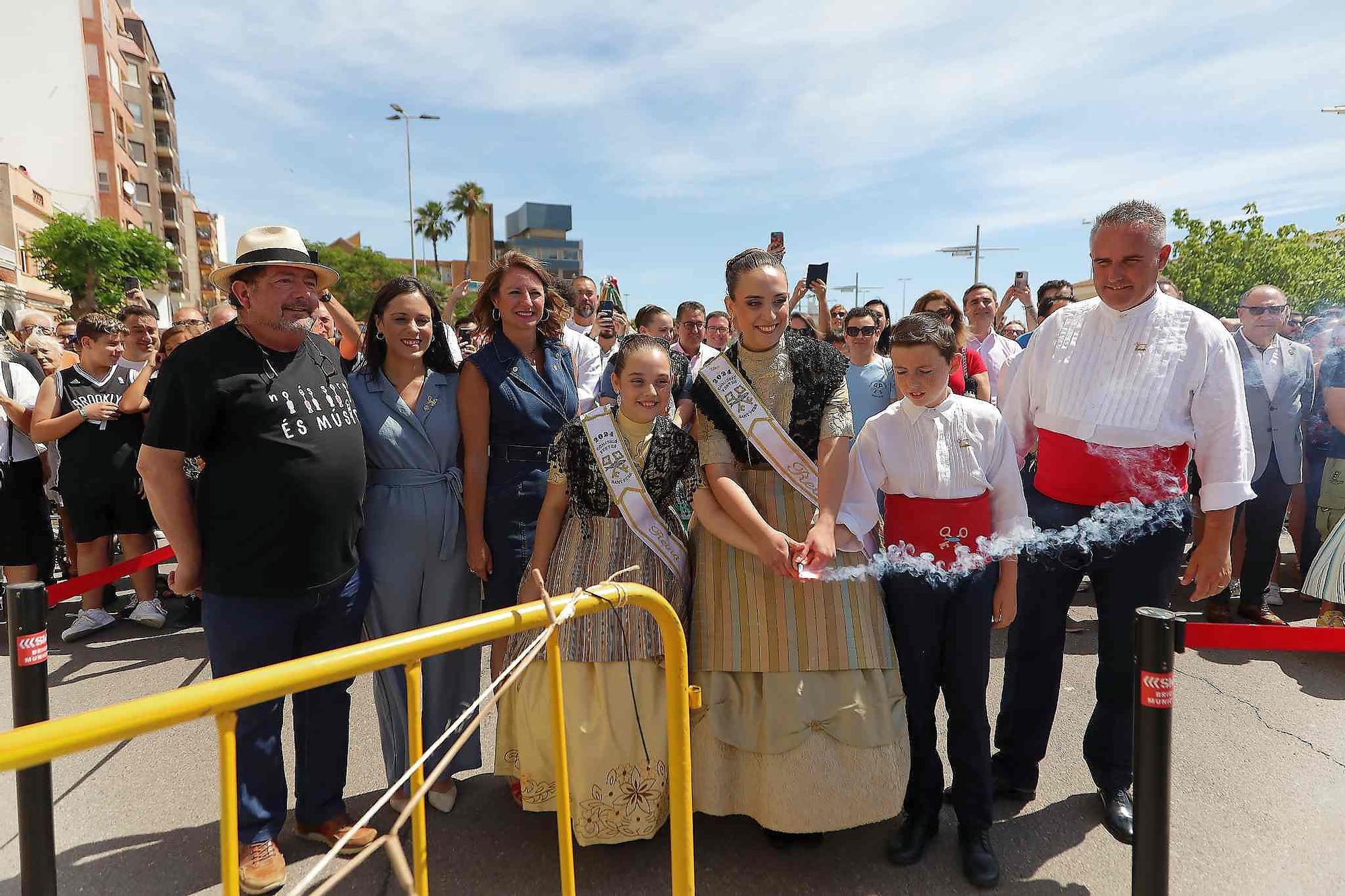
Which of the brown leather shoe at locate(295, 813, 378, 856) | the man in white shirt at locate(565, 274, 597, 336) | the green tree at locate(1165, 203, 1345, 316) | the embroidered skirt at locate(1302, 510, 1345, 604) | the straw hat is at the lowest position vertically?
the brown leather shoe at locate(295, 813, 378, 856)

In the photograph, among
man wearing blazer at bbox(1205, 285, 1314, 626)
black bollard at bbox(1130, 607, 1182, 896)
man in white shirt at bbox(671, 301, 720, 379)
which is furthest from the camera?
man in white shirt at bbox(671, 301, 720, 379)

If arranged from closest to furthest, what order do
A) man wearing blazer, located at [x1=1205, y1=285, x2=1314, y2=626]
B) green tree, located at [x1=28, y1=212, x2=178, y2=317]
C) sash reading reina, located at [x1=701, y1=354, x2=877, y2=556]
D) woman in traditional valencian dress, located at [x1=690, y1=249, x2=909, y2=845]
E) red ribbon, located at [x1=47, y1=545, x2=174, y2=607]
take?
woman in traditional valencian dress, located at [x1=690, y1=249, x2=909, y2=845]
sash reading reina, located at [x1=701, y1=354, x2=877, y2=556]
red ribbon, located at [x1=47, y1=545, x2=174, y2=607]
man wearing blazer, located at [x1=1205, y1=285, x2=1314, y2=626]
green tree, located at [x1=28, y1=212, x2=178, y2=317]

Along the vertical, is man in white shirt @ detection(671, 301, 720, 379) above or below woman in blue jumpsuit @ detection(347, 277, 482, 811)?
above

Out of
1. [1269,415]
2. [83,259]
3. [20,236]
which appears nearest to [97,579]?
[1269,415]

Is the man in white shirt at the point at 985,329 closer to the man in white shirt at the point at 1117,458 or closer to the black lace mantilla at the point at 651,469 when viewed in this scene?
the man in white shirt at the point at 1117,458

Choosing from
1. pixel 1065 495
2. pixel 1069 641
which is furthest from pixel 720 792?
pixel 1069 641

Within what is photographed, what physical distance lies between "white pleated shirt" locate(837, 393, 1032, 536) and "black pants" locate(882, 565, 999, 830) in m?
0.23

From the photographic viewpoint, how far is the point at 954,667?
7.94 feet

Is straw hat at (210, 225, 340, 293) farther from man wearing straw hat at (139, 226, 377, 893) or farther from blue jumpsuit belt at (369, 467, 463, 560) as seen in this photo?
blue jumpsuit belt at (369, 467, 463, 560)

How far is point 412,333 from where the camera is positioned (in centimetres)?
271

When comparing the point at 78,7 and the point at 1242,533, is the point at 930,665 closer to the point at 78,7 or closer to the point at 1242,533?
the point at 1242,533

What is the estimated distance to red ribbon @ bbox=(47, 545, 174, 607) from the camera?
265 cm

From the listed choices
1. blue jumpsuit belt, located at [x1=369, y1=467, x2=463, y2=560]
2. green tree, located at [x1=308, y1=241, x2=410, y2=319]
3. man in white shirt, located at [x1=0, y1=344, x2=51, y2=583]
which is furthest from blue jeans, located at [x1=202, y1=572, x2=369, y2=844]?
green tree, located at [x1=308, y1=241, x2=410, y2=319]

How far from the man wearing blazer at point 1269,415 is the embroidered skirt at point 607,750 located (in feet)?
12.9
